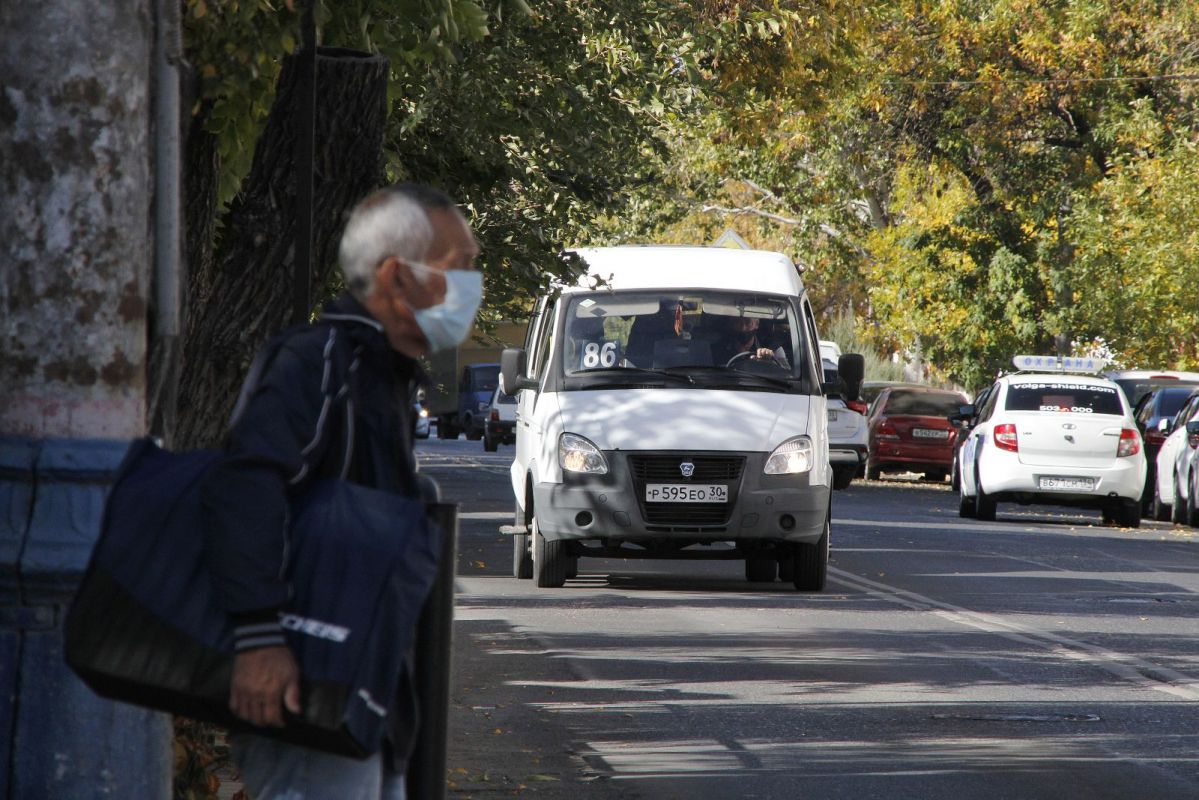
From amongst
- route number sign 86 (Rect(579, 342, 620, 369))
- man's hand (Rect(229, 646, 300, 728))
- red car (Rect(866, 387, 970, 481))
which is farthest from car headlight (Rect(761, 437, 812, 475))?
red car (Rect(866, 387, 970, 481))

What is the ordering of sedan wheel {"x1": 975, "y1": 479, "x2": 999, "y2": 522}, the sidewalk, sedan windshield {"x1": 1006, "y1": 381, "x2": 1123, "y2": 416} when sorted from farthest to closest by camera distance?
sedan wheel {"x1": 975, "y1": 479, "x2": 999, "y2": 522}, sedan windshield {"x1": 1006, "y1": 381, "x2": 1123, "y2": 416}, the sidewalk

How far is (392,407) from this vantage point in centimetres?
396

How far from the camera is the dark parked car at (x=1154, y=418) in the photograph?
1182 inches

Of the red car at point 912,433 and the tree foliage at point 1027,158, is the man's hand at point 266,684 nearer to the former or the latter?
the tree foliage at point 1027,158

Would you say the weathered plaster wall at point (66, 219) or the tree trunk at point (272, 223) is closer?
the weathered plaster wall at point (66, 219)

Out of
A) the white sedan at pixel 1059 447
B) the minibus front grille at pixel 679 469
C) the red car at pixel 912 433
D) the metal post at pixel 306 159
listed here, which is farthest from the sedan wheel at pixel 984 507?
the metal post at pixel 306 159

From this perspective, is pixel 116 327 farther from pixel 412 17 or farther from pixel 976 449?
pixel 976 449

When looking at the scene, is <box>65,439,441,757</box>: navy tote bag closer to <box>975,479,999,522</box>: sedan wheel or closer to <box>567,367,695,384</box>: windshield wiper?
<box>567,367,695,384</box>: windshield wiper

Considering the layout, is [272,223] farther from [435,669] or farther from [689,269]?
[689,269]

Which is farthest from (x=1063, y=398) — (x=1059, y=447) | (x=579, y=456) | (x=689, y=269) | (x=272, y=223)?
(x=272, y=223)

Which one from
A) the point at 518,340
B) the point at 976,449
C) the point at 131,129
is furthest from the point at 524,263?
the point at 518,340

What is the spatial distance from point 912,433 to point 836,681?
26977 millimetres

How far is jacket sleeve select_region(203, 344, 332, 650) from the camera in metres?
3.63

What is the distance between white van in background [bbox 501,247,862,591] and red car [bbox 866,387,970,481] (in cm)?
2117
